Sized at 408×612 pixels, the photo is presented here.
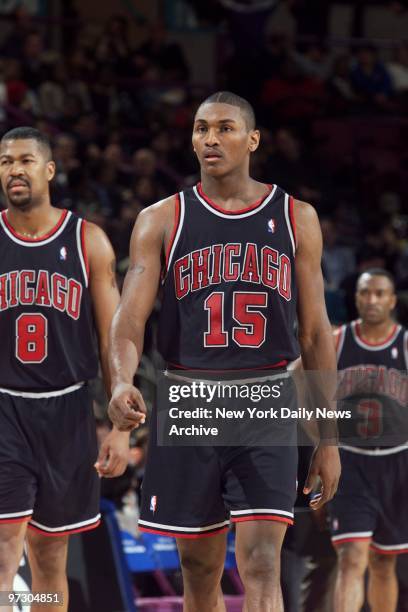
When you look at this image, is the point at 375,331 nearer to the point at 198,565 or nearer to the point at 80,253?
the point at 80,253

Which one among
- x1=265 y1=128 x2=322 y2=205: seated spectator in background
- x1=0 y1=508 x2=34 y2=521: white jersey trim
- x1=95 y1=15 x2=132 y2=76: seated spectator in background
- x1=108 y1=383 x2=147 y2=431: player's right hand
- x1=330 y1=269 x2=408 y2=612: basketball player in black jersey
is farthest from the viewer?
x1=95 y1=15 x2=132 y2=76: seated spectator in background

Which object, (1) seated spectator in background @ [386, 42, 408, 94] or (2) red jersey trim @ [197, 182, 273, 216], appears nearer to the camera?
(2) red jersey trim @ [197, 182, 273, 216]

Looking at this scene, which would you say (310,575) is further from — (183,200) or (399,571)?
(183,200)

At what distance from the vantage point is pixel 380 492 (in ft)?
23.0

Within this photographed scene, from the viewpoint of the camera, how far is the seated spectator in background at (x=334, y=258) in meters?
11.0

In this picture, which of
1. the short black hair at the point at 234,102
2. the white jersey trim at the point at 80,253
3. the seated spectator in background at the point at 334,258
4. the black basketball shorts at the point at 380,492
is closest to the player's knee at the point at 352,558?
the black basketball shorts at the point at 380,492

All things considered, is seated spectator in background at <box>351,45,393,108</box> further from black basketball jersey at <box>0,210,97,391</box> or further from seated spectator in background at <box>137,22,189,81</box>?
black basketball jersey at <box>0,210,97,391</box>

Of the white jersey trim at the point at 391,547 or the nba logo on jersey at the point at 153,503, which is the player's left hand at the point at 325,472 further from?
the white jersey trim at the point at 391,547

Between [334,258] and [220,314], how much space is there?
6.89 m

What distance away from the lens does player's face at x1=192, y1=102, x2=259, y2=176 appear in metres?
4.47

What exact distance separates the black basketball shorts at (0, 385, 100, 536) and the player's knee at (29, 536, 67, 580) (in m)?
0.05

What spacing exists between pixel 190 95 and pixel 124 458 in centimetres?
934

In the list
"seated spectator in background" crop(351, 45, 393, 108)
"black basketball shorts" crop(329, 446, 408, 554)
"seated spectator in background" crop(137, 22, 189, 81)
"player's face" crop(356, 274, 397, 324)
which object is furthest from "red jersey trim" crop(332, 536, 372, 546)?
"seated spectator in background" crop(351, 45, 393, 108)

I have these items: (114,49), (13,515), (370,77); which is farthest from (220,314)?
(370,77)
